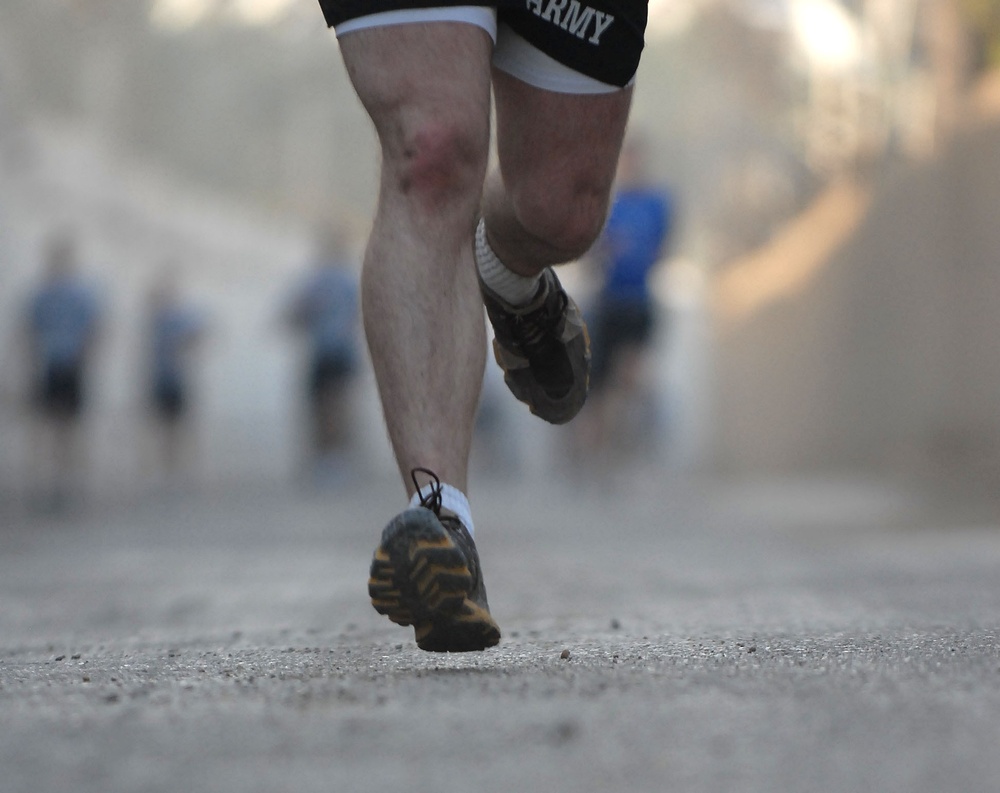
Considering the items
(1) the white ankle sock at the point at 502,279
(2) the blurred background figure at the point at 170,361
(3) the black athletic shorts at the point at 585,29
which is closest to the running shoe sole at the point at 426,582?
(3) the black athletic shorts at the point at 585,29

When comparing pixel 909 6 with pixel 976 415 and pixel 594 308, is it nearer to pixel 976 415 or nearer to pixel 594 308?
pixel 594 308

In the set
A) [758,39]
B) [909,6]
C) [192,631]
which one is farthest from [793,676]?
[758,39]

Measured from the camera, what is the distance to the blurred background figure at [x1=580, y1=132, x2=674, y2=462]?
970cm

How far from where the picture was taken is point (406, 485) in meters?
2.45

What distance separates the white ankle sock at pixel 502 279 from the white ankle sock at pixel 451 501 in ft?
2.61

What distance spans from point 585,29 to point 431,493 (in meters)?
0.75

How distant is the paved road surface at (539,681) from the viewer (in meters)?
1.50

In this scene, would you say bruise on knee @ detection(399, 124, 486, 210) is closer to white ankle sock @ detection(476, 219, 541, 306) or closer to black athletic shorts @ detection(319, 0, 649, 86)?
black athletic shorts @ detection(319, 0, 649, 86)

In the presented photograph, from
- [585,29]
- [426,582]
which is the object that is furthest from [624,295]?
[426,582]

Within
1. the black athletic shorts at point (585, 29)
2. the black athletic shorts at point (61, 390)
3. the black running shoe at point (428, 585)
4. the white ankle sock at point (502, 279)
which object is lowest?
the black running shoe at point (428, 585)

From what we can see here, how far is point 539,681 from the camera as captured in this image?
2.04 m

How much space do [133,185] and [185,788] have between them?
Result: 27.3 meters

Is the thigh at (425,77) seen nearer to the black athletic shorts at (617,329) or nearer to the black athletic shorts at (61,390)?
the black athletic shorts at (617,329)

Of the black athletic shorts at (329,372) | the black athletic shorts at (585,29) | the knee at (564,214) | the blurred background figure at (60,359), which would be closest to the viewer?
the black athletic shorts at (585,29)
